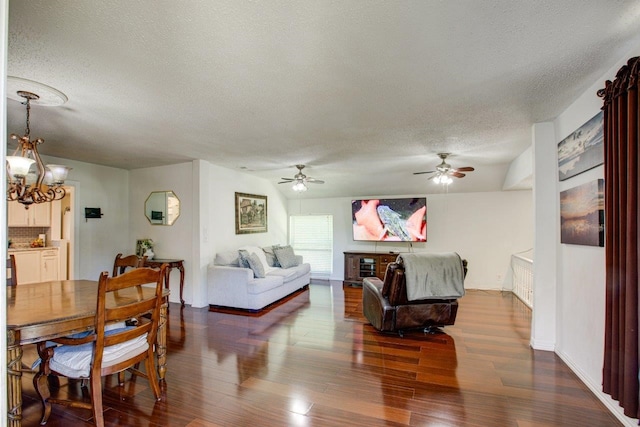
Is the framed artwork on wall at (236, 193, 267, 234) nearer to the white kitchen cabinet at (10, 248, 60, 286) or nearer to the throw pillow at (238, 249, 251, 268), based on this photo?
the throw pillow at (238, 249, 251, 268)

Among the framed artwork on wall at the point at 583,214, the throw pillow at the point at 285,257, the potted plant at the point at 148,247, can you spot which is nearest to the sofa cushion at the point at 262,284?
the throw pillow at the point at 285,257

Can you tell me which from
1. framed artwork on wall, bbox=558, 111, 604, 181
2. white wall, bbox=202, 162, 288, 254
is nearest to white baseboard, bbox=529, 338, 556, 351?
framed artwork on wall, bbox=558, 111, 604, 181

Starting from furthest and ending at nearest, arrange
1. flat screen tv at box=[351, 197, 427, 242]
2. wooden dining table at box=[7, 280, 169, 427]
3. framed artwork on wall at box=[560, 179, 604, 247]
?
1. flat screen tv at box=[351, 197, 427, 242]
2. framed artwork on wall at box=[560, 179, 604, 247]
3. wooden dining table at box=[7, 280, 169, 427]

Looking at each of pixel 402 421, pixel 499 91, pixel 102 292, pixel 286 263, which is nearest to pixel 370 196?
pixel 286 263

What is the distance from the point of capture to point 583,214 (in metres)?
2.64

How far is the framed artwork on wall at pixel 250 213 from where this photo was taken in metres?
6.13

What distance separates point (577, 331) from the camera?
109 inches

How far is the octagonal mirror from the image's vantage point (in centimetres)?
545

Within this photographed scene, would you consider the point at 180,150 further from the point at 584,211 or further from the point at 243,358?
the point at 584,211

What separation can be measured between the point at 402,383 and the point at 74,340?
2.54 meters

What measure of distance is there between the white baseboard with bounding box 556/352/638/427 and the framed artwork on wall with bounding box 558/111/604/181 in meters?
1.77

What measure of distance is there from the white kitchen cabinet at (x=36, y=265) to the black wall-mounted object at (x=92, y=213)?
56.1 inches

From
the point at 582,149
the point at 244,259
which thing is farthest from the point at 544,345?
the point at 244,259

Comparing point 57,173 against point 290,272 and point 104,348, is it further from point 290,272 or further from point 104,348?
point 290,272
